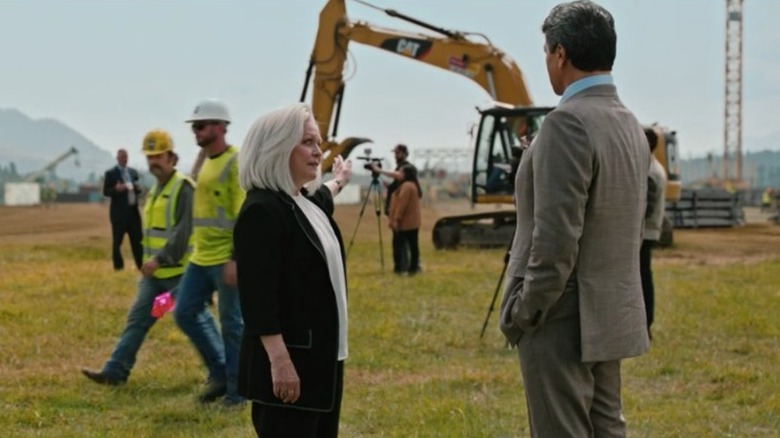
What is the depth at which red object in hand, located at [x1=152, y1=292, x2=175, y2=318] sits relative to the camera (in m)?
7.34

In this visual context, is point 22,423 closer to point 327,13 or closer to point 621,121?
point 621,121

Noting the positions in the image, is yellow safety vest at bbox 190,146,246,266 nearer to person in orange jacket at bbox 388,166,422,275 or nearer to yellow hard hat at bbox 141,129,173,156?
yellow hard hat at bbox 141,129,173,156

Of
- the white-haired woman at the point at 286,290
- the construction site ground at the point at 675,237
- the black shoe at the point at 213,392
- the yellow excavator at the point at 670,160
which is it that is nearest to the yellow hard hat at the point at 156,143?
the black shoe at the point at 213,392

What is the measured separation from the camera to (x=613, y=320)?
3.70m

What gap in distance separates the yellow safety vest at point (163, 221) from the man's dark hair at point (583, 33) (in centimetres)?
416

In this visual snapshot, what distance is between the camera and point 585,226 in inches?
144

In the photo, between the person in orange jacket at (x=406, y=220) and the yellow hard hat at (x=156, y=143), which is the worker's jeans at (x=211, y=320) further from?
the person in orange jacket at (x=406, y=220)

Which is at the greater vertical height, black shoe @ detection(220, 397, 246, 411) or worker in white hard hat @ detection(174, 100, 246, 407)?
worker in white hard hat @ detection(174, 100, 246, 407)

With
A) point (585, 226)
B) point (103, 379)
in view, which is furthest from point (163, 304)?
point (585, 226)

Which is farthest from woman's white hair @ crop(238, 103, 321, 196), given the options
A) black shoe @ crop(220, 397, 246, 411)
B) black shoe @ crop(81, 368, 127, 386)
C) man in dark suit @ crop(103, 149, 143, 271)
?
man in dark suit @ crop(103, 149, 143, 271)

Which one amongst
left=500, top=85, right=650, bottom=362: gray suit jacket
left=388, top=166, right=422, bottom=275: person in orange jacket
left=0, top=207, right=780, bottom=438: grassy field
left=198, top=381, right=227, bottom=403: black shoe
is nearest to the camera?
left=500, top=85, right=650, bottom=362: gray suit jacket

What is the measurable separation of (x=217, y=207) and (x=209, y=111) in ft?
1.86

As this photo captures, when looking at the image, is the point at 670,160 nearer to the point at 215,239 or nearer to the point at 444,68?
the point at 444,68

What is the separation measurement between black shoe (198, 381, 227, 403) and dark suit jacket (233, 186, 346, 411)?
10.8 ft
